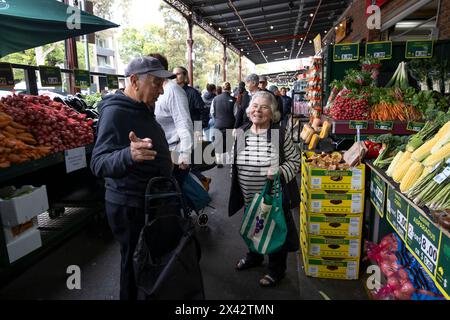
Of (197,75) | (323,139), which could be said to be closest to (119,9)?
(197,75)

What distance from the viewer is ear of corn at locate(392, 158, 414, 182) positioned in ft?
6.48

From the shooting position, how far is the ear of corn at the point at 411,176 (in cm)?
181

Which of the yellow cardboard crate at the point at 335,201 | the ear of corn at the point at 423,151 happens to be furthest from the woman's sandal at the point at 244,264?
the ear of corn at the point at 423,151

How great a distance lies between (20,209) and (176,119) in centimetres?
146

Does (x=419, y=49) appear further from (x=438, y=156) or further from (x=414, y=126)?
(x=438, y=156)

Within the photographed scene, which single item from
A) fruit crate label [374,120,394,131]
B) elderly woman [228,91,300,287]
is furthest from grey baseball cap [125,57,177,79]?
fruit crate label [374,120,394,131]

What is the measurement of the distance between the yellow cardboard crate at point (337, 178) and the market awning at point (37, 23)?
3052mm

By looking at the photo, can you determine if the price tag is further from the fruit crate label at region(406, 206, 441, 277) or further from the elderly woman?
the fruit crate label at region(406, 206, 441, 277)

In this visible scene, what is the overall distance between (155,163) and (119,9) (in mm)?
38251

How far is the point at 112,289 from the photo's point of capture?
2.66m

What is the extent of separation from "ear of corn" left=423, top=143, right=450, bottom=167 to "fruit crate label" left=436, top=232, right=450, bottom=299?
1.73 feet

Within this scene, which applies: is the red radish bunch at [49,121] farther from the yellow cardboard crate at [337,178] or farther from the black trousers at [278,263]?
the yellow cardboard crate at [337,178]
